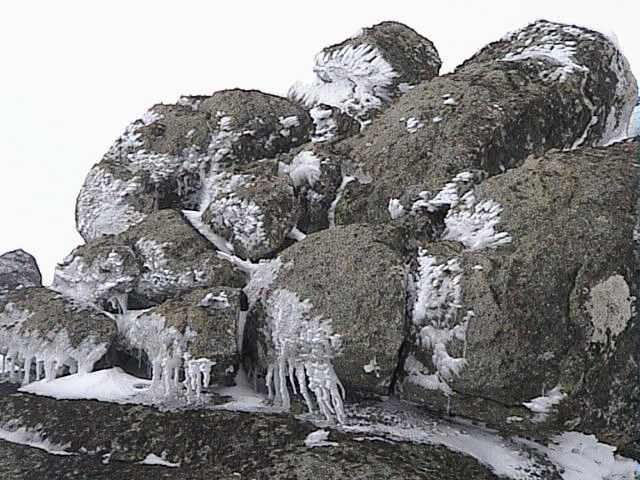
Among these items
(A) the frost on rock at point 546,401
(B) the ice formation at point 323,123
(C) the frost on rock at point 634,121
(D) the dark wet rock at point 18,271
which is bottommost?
(A) the frost on rock at point 546,401

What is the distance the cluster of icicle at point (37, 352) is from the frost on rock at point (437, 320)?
13.8 ft

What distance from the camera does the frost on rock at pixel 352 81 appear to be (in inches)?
464

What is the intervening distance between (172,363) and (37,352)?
2232 mm

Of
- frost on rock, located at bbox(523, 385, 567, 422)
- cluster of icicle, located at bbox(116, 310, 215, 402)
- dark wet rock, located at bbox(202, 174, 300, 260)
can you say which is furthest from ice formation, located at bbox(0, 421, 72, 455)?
frost on rock, located at bbox(523, 385, 567, 422)

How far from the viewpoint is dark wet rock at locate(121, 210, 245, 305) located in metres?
9.10

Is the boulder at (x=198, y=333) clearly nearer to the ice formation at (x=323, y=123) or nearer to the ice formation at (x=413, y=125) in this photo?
the ice formation at (x=413, y=125)

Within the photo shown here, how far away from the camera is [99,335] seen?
8727 millimetres

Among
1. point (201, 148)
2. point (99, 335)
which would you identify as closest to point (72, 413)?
point (99, 335)

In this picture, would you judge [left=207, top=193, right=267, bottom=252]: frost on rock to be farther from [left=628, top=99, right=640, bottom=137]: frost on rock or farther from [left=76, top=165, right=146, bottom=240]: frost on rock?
[left=628, top=99, right=640, bottom=137]: frost on rock

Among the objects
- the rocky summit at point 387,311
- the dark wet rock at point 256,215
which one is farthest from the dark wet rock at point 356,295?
the dark wet rock at point 256,215

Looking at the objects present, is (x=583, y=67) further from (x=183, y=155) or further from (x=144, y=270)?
(x=144, y=270)

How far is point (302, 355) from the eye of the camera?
7.48 meters

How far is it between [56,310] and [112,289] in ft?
2.57

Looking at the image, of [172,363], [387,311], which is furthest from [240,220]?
[387,311]
